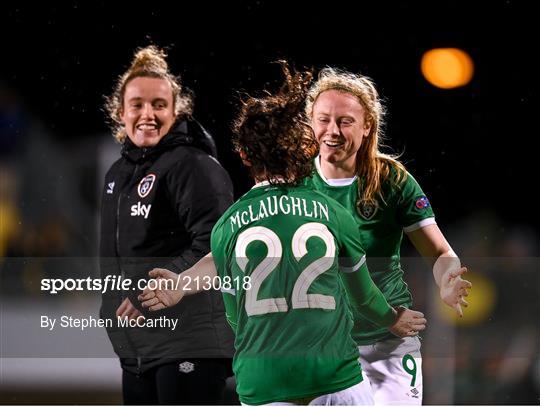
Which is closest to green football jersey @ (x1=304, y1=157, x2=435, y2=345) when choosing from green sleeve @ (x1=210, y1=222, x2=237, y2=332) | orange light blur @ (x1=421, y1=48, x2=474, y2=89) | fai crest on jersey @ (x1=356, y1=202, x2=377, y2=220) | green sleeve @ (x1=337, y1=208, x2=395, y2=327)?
fai crest on jersey @ (x1=356, y1=202, x2=377, y2=220)

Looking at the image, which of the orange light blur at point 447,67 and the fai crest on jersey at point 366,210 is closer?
the fai crest on jersey at point 366,210

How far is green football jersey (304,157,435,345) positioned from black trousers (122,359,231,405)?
0.50m

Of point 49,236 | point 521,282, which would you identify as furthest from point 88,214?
point 521,282

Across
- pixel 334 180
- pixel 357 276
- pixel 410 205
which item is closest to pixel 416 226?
pixel 410 205

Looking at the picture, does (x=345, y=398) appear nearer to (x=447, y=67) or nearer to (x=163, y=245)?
(x=163, y=245)

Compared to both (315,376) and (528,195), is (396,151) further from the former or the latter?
(315,376)

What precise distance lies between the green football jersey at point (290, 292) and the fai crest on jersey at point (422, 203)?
650 mm

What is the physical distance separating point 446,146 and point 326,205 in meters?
1.29

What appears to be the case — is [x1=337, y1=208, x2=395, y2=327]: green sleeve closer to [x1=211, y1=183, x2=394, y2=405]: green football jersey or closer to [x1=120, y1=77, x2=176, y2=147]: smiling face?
[x1=211, y1=183, x2=394, y2=405]: green football jersey

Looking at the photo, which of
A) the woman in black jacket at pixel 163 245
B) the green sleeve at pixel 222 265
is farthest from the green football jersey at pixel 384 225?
the green sleeve at pixel 222 265

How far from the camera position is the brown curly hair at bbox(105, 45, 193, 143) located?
11.1 feet

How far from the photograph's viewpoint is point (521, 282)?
373 cm

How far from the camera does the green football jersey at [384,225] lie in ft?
10.3

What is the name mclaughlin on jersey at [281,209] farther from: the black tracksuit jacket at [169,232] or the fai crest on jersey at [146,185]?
the fai crest on jersey at [146,185]
